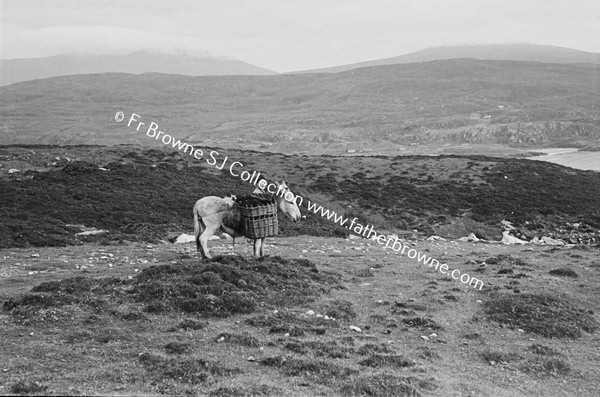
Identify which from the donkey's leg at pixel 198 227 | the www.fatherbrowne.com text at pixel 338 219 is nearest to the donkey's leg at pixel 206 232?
the donkey's leg at pixel 198 227

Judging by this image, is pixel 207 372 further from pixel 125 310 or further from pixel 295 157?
pixel 295 157

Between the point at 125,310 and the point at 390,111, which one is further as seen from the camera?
the point at 390,111

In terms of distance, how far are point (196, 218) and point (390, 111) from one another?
18589 cm

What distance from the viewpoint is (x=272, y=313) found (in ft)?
45.5

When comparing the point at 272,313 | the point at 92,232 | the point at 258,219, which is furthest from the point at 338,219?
the point at 272,313

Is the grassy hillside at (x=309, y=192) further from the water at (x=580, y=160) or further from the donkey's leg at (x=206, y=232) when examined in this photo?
the water at (x=580, y=160)

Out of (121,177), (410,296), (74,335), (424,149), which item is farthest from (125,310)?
(424,149)

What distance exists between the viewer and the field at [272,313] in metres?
9.79

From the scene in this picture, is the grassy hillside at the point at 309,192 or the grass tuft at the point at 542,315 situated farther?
the grassy hillside at the point at 309,192

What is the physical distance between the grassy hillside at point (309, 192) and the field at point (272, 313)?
43 cm

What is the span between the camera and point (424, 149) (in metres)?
135

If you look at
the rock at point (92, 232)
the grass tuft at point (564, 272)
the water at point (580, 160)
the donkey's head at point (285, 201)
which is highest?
the donkey's head at point (285, 201)

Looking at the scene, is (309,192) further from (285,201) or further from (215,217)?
(215,217)

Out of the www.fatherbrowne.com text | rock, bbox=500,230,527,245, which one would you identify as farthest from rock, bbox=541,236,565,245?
the www.fatherbrowne.com text
